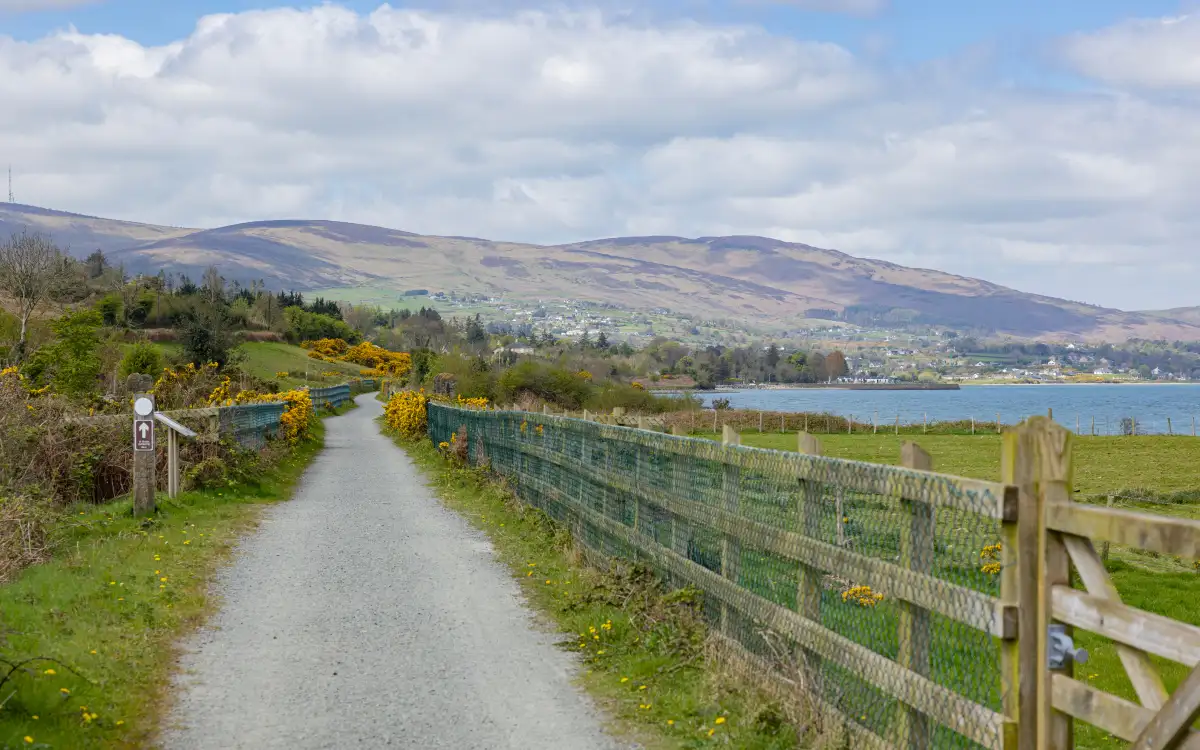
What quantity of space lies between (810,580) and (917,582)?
52.9 inches

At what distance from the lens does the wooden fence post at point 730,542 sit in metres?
7.46

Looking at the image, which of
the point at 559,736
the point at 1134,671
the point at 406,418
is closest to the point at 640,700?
the point at 559,736

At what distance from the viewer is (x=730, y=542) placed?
7617 millimetres

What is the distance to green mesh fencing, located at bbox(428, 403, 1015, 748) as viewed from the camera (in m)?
4.86

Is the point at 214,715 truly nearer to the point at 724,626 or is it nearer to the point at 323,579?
the point at 724,626

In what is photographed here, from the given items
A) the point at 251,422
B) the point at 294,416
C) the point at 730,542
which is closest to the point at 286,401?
the point at 294,416

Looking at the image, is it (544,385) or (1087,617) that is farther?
(544,385)

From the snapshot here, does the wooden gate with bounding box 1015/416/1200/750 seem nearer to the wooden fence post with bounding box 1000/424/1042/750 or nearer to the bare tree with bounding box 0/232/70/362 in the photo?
the wooden fence post with bounding box 1000/424/1042/750

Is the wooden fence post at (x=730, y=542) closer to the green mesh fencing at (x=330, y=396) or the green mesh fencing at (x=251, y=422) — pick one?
the green mesh fencing at (x=251, y=422)

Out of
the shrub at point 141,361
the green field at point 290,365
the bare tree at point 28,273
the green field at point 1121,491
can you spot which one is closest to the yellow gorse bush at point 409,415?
the shrub at point 141,361

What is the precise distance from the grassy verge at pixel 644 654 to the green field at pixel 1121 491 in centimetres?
75

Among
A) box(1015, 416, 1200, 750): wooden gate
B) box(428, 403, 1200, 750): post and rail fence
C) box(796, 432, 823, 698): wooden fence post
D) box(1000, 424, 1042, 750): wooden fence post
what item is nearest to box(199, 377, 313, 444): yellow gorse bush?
box(428, 403, 1200, 750): post and rail fence

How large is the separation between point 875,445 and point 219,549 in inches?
1908

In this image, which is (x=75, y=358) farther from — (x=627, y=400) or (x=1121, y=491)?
(x=627, y=400)
